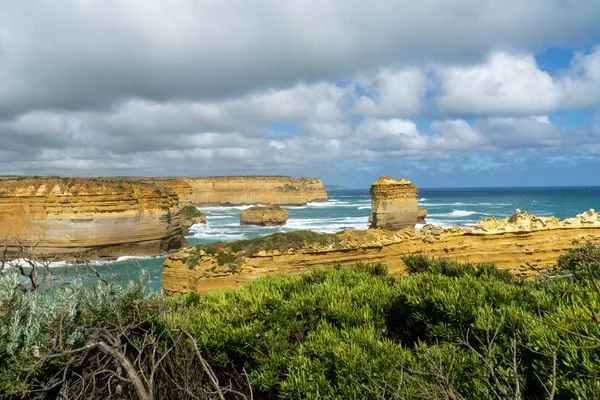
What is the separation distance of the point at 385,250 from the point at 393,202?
25491mm

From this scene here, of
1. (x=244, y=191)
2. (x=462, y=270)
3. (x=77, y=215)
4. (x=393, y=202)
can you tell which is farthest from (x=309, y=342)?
(x=244, y=191)

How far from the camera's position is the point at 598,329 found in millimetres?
3094

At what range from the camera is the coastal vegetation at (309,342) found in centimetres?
350

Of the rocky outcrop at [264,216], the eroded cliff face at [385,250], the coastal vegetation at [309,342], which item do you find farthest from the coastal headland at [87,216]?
the coastal vegetation at [309,342]

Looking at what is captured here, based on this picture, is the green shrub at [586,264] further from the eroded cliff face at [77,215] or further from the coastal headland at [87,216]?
the eroded cliff face at [77,215]

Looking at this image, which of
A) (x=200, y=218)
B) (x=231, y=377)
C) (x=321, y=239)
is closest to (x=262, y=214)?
(x=200, y=218)

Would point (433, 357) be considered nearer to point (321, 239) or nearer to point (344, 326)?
point (344, 326)

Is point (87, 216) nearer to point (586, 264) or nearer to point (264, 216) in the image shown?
point (264, 216)

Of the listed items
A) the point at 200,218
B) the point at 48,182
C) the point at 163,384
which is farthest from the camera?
the point at 200,218

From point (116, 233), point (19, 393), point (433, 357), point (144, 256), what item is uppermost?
point (433, 357)

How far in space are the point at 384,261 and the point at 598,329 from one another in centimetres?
1345

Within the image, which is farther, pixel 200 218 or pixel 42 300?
pixel 200 218

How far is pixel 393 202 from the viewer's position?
40844 mm

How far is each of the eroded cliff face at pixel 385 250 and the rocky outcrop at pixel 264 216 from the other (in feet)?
146
